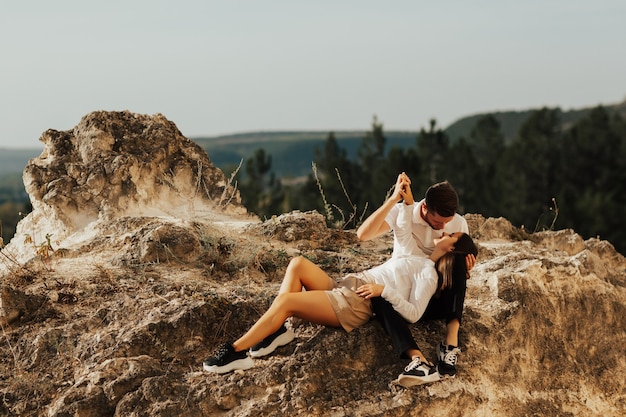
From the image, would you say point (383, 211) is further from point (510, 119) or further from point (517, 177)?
point (510, 119)

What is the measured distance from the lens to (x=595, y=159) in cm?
3759

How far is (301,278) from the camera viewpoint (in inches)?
200

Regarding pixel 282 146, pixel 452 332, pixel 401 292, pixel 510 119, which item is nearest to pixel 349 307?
pixel 401 292

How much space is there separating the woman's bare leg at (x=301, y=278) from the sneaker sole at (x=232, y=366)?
1.84 feet

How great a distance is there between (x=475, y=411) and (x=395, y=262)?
3.95 feet

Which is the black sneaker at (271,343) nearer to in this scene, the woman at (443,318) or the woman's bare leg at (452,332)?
the woman at (443,318)

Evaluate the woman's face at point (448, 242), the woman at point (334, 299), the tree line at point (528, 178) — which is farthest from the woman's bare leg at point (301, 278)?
the tree line at point (528, 178)

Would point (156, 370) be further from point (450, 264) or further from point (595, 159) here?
point (595, 159)

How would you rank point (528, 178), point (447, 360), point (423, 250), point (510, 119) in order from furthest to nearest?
1. point (510, 119)
2. point (528, 178)
3. point (423, 250)
4. point (447, 360)

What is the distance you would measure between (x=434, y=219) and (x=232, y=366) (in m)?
1.82

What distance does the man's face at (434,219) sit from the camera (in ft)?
16.7

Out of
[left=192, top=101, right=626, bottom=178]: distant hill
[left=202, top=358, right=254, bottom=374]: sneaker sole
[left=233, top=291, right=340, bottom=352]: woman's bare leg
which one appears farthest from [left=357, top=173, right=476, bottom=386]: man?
[left=192, top=101, right=626, bottom=178]: distant hill

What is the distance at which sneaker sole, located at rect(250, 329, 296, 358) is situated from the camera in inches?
191

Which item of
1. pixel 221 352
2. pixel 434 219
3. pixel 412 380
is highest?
pixel 434 219
